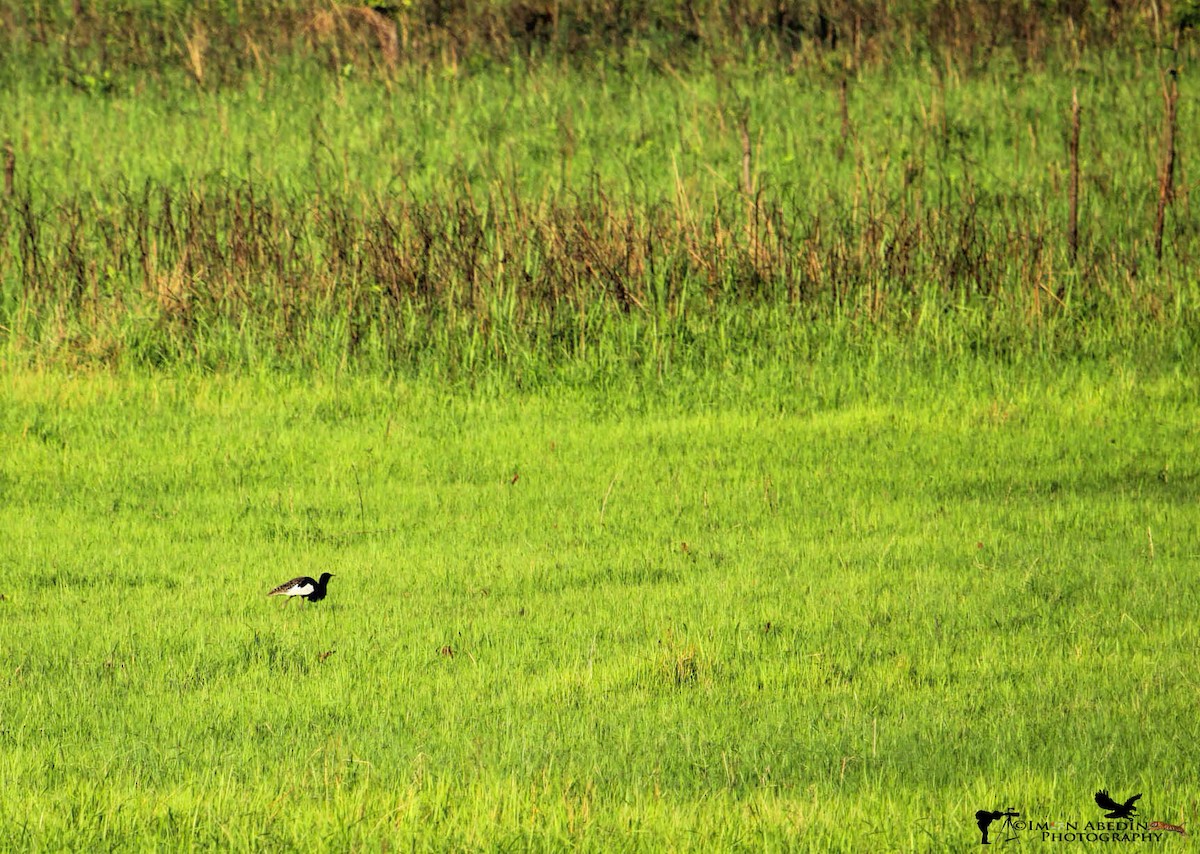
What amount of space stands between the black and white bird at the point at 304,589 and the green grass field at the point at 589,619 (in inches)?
2.3

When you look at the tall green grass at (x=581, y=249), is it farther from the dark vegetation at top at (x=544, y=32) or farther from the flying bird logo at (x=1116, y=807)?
the flying bird logo at (x=1116, y=807)

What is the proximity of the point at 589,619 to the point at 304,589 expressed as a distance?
1.12 meters

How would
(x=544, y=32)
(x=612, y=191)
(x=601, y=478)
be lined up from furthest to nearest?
(x=544, y=32)
(x=612, y=191)
(x=601, y=478)

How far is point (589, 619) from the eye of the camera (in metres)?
5.57

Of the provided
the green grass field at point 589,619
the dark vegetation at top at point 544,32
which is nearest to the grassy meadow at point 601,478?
the green grass field at point 589,619

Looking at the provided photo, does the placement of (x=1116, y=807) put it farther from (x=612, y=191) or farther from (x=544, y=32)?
(x=544, y=32)

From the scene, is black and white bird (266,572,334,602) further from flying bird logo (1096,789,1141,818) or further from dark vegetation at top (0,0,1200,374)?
dark vegetation at top (0,0,1200,374)

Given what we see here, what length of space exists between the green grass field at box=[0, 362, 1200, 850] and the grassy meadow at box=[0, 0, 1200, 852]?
0.02 m

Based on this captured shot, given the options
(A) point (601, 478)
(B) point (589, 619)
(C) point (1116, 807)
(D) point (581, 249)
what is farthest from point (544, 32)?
(C) point (1116, 807)

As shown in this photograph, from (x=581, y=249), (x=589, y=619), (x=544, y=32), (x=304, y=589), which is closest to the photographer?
(x=589, y=619)

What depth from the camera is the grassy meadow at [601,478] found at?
4.11 metres

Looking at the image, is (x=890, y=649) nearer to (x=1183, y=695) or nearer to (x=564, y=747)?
(x=1183, y=695)

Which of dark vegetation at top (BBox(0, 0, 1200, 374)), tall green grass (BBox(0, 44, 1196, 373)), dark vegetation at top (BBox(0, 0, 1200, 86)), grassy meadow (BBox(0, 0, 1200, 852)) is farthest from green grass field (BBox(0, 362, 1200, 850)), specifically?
dark vegetation at top (BBox(0, 0, 1200, 86))

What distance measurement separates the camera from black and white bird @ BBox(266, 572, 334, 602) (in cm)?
572
